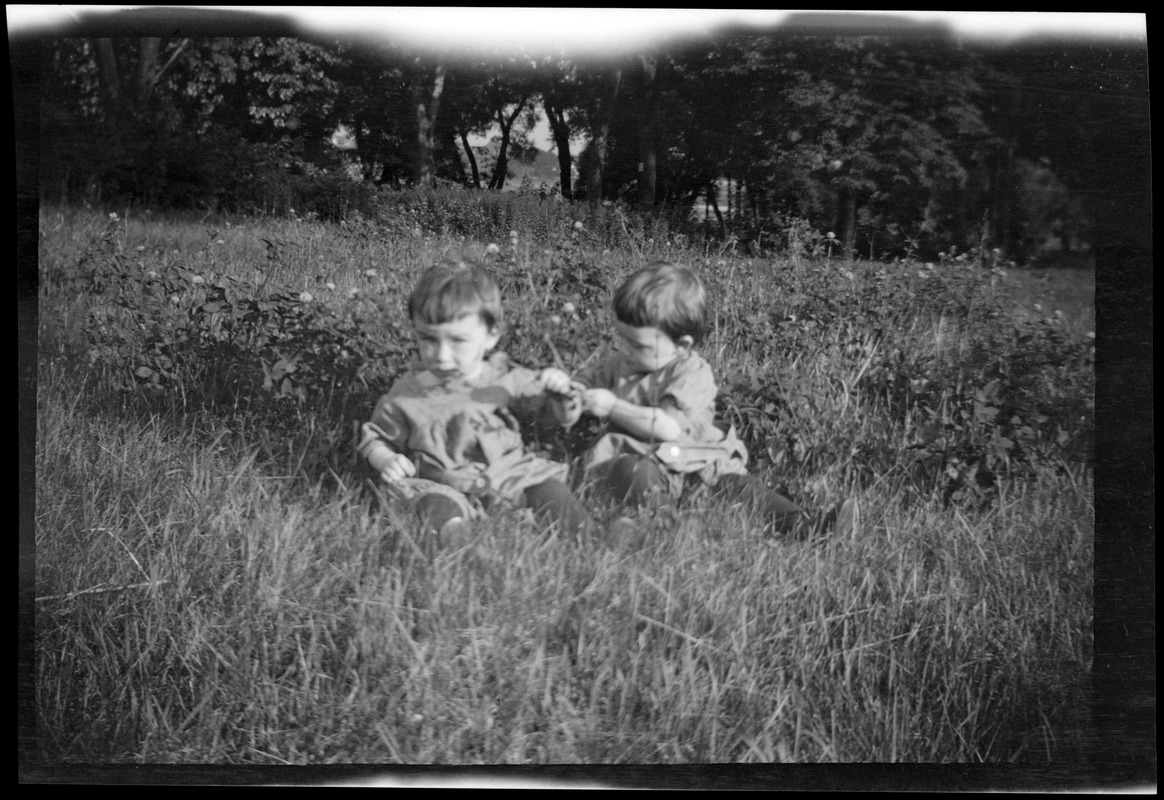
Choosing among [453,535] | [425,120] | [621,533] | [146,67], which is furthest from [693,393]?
[146,67]

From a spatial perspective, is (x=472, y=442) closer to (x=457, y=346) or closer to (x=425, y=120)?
(x=457, y=346)

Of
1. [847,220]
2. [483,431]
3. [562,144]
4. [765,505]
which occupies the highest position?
[562,144]

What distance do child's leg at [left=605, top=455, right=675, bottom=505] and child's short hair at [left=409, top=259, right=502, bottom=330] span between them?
379mm

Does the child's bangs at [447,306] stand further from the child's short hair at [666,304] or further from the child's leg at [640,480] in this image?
the child's leg at [640,480]

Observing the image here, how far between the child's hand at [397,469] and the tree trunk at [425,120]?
0.58 metres

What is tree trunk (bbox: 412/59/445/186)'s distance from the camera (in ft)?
7.02


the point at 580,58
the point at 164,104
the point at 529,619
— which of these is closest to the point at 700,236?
the point at 580,58

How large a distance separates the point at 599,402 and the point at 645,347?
148 millimetres

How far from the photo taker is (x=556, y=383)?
206 cm

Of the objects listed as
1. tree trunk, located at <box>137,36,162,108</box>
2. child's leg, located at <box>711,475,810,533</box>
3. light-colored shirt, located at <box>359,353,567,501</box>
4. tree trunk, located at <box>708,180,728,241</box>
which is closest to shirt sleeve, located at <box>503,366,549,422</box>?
light-colored shirt, located at <box>359,353,567,501</box>

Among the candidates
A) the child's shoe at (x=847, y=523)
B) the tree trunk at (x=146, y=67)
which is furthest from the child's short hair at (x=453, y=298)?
the child's shoe at (x=847, y=523)

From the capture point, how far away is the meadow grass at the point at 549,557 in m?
2.02

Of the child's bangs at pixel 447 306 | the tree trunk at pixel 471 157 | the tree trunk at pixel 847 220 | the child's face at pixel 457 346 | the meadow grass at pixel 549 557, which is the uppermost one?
the tree trunk at pixel 471 157

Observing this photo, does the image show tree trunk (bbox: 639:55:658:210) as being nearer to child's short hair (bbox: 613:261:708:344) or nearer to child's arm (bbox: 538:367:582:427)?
child's short hair (bbox: 613:261:708:344)
